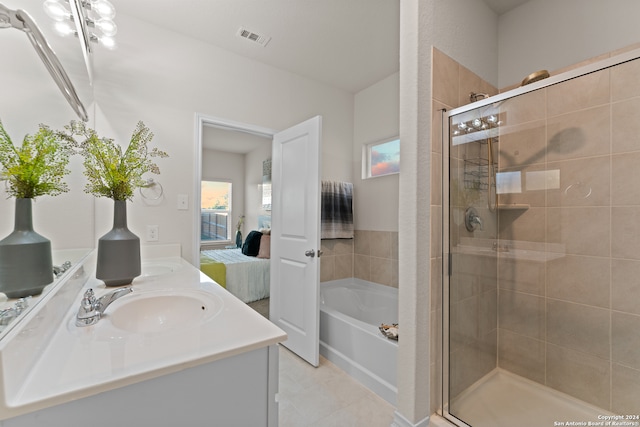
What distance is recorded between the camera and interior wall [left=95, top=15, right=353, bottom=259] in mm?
1926

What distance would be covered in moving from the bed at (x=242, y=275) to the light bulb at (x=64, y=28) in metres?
2.39

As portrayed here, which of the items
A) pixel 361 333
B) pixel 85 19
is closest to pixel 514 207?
pixel 361 333

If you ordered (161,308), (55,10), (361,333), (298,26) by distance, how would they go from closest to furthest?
(55,10) → (161,308) → (361,333) → (298,26)

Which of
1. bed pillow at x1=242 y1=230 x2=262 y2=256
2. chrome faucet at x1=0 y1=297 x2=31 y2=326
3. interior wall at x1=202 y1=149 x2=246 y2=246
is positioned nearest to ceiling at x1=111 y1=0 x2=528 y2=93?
chrome faucet at x1=0 y1=297 x2=31 y2=326

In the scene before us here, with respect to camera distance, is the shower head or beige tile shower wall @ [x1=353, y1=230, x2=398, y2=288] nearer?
the shower head

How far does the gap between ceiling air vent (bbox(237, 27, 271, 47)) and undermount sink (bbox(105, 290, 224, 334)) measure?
2047mm

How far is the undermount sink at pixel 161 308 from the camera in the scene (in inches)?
38.9

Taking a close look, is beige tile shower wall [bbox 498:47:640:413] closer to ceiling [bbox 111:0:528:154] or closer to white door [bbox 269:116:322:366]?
ceiling [bbox 111:0:528:154]

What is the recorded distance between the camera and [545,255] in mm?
1610

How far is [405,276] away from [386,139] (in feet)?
6.08

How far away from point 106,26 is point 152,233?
1331 millimetres

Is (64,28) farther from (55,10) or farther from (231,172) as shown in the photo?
(231,172)

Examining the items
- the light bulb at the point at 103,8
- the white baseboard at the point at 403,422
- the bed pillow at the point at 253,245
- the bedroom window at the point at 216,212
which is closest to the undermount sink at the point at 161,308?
the white baseboard at the point at 403,422
